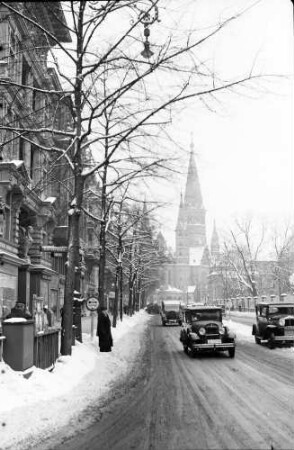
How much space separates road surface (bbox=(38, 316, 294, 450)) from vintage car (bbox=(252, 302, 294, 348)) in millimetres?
6564

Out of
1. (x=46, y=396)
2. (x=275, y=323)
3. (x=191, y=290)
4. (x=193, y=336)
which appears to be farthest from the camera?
(x=191, y=290)

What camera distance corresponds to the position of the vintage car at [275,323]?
22.2m

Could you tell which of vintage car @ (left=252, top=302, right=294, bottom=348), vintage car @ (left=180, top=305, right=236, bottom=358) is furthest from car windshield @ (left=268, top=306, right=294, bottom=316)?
vintage car @ (left=180, top=305, right=236, bottom=358)

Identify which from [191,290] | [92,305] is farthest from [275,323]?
[191,290]

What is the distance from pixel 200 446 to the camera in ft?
21.5

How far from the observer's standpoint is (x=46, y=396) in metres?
9.12

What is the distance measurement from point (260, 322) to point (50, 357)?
1373 cm

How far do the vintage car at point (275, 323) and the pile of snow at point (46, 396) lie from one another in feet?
32.9

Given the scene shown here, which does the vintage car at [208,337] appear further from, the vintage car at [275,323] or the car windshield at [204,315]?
the vintage car at [275,323]

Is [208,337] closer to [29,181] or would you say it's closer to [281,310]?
[281,310]

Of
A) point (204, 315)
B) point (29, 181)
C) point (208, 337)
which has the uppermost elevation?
point (29, 181)

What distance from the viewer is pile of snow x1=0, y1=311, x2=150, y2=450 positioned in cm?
719

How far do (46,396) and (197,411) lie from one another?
2.55 meters

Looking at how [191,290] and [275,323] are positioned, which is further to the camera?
[191,290]
